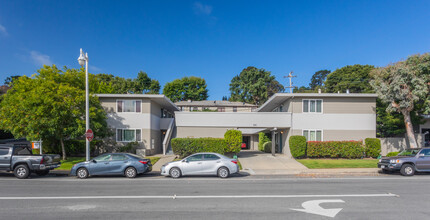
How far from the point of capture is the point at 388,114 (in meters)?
23.7

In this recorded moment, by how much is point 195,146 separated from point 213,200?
43.6ft

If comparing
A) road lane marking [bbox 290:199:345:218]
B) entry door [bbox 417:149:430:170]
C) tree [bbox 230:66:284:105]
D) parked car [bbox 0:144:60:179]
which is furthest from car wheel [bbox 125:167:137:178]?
tree [bbox 230:66:284:105]

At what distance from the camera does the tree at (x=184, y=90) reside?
213 feet

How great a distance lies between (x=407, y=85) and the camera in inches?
817

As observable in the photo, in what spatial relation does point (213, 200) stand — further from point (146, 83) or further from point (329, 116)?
point (146, 83)

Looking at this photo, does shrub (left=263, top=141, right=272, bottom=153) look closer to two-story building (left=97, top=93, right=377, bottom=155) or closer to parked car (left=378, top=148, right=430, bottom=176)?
two-story building (left=97, top=93, right=377, bottom=155)

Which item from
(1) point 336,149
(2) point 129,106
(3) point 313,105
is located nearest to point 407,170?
(1) point 336,149

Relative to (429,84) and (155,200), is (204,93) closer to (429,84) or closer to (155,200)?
(429,84)

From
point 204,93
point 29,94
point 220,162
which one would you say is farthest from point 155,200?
point 204,93

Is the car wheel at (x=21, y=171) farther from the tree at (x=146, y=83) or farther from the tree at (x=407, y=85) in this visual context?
the tree at (x=146, y=83)

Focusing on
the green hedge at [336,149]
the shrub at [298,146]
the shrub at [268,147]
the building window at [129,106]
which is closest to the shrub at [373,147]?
the green hedge at [336,149]

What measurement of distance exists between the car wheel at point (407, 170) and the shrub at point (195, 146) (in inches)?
479

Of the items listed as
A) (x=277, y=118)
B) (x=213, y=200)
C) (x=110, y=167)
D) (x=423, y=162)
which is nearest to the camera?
(x=213, y=200)

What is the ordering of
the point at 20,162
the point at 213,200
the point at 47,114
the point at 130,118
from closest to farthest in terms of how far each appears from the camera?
1. the point at 213,200
2. the point at 20,162
3. the point at 47,114
4. the point at 130,118
